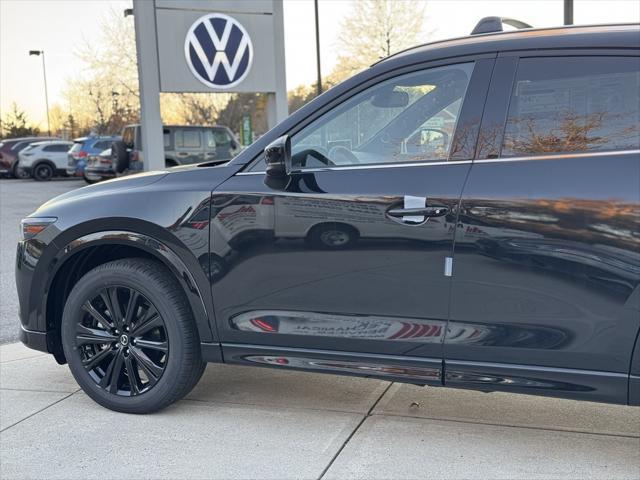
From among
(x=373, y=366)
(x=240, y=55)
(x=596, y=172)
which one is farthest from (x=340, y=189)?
(x=240, y=55)

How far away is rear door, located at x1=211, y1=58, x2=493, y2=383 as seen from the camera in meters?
2.85

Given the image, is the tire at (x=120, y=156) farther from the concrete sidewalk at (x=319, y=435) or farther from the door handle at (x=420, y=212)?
the door handle at (x=420, y=212)

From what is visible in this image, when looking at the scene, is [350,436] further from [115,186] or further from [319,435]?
[115,186]

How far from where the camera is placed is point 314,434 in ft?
10.9

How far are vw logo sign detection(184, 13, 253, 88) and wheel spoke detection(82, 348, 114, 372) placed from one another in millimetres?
6608

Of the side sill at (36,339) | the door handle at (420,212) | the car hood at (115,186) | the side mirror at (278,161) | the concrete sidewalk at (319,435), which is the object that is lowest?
the concrete sidewalk at (319,435)

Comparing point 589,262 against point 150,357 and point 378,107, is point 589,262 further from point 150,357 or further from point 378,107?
point 150,357

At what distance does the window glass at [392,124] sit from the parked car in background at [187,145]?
13.4 metres

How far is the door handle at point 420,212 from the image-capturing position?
2783 mm

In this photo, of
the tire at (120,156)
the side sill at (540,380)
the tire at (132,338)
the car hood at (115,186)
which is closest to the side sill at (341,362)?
the side sill at (540,380)

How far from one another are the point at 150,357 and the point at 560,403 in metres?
2.29

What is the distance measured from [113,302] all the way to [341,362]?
1.30 m


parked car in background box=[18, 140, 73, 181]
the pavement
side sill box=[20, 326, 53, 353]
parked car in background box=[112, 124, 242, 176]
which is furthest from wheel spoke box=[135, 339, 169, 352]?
parked car in background box=[18, 140, 73, 181]

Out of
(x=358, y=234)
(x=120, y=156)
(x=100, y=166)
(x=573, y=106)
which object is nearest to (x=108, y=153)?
(x=100, y=166)
